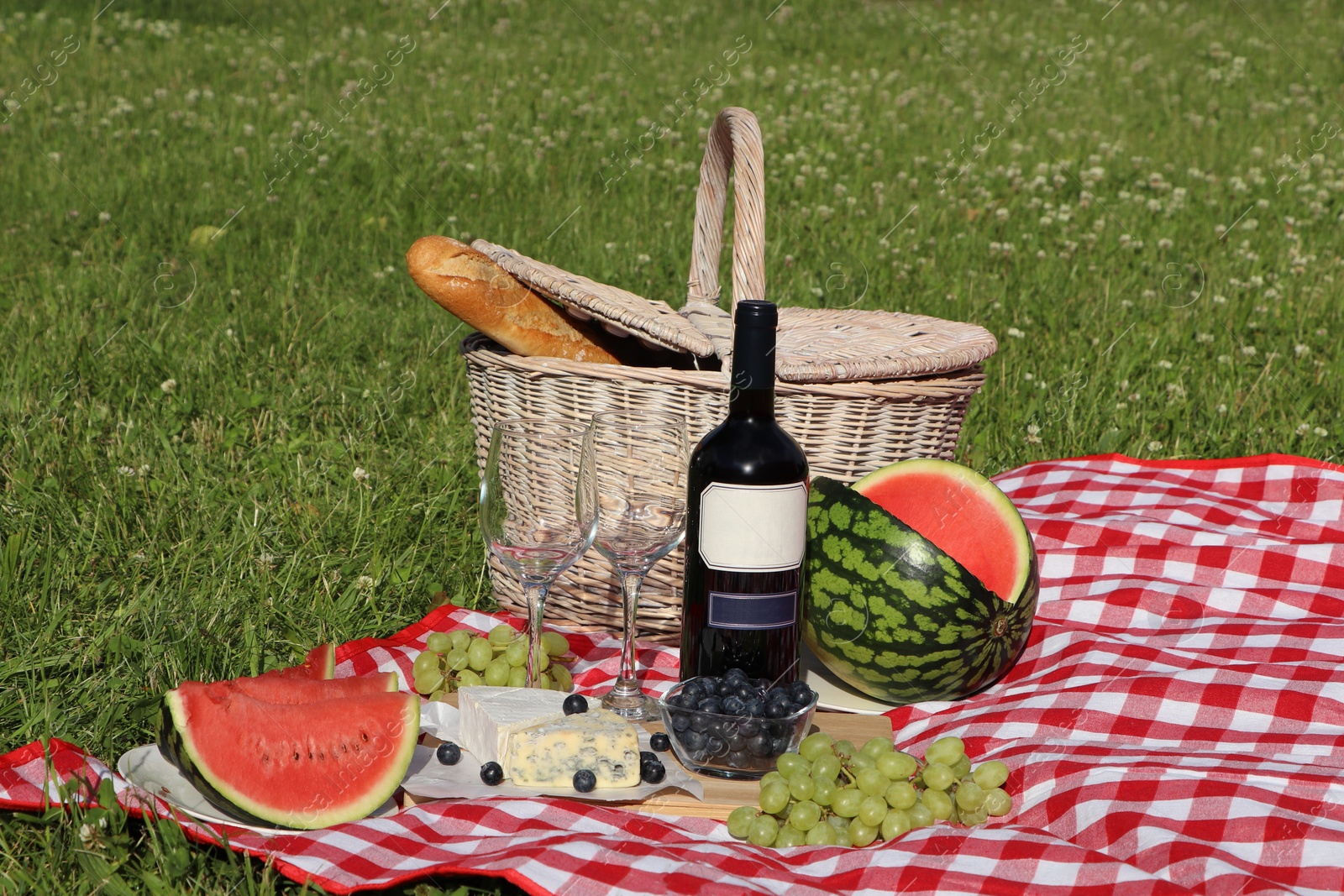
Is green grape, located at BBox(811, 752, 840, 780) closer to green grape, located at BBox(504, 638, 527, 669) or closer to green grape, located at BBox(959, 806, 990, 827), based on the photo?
green grape, located at BBox(959, 806, 990, 827)

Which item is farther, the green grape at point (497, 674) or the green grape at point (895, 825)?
the green grape at point (497, 674)

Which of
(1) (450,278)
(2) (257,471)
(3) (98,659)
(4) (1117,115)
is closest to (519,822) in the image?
(3) (98,659)

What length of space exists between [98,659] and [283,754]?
85 cm

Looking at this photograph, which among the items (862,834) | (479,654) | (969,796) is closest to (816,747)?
(862,834)

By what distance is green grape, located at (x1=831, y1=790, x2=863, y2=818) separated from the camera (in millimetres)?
2139

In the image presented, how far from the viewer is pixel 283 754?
82.7 inches

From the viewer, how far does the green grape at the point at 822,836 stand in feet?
6.97

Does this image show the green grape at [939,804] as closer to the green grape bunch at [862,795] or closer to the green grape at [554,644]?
the green grape bunch at [862,795]

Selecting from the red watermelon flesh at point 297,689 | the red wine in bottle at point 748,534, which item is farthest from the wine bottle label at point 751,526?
the red watermelon flesh at point 297,689

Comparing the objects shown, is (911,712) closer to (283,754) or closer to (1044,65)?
(283,754)

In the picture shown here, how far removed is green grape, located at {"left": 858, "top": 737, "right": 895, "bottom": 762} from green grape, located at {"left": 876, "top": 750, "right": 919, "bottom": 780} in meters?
0.02

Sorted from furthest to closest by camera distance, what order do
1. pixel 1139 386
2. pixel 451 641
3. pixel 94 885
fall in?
pixel 1139 386, pixel 451 641, pixel 94 885

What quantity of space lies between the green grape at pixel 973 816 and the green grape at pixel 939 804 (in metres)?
0.03

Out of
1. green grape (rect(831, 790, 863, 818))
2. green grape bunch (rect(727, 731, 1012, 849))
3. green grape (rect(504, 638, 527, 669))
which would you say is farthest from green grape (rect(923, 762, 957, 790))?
green grape (rect(504, 638, 527, 669))
